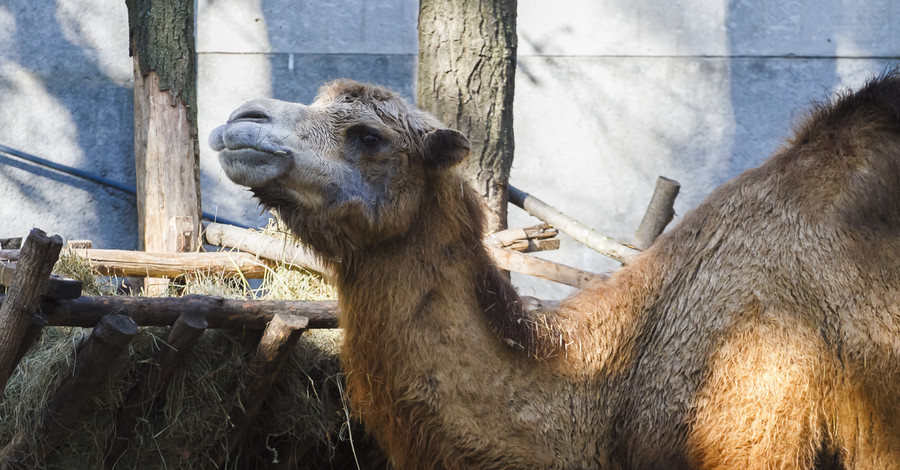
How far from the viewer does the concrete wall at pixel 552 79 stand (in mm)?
8328

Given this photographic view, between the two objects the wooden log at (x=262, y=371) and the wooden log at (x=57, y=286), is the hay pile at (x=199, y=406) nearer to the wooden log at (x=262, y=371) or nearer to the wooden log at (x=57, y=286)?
the wooden log at (x=262, y=371)

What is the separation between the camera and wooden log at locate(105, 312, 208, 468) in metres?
3.89

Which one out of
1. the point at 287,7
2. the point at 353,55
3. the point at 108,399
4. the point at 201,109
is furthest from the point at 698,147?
the point at 108,399

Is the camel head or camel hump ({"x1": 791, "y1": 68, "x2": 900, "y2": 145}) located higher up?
camel hump ({"x1": 791, "y1": 68, "x2": 900, "y2": 145})

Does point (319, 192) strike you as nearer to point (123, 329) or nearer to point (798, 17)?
point (123, 329)

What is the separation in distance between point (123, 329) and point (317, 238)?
846 millimetres

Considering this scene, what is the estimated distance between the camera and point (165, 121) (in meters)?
6.16

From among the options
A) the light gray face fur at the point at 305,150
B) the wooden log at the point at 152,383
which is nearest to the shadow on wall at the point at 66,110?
the wooden log at the point at 152,383

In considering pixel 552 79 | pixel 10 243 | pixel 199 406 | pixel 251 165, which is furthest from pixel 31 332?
pixel 552 79

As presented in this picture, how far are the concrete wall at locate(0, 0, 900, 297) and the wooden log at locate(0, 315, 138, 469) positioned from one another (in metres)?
4.79

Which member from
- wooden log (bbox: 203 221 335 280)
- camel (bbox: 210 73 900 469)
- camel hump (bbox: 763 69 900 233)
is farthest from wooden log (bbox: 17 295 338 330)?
camel hump (bbox: 763 69 900 233)

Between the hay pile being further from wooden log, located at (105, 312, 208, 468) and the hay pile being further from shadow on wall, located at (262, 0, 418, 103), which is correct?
shadow on wall, located at (262, 0, 418, 103)

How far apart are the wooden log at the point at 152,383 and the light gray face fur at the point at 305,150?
2.90 ft

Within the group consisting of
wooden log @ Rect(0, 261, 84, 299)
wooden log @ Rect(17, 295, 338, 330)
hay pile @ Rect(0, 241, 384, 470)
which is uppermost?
wooden log @ Rect(0, 261, 84, 299)
